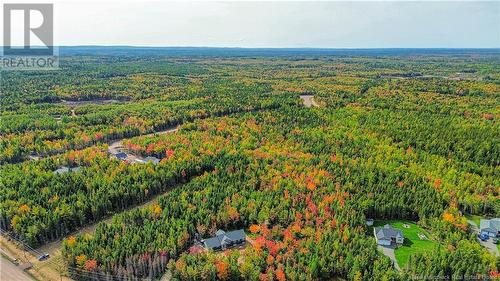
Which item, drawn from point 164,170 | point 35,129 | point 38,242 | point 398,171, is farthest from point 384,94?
point 38,242

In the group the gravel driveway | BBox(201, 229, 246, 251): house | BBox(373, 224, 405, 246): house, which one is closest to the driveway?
BBox(373, 224, 405, 246): house

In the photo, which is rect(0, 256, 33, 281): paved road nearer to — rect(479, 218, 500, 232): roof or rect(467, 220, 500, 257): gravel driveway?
rect(467, 220, 500, 257): gravel driveway

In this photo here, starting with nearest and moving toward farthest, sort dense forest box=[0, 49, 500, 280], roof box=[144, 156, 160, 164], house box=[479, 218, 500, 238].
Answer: dense forest box=[0, 49, 500, 280]
house box=[479, 218, 500, 238]
roof box=[144, 156, 160, 164]

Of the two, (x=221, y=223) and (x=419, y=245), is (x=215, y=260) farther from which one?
(x=419, y=245)

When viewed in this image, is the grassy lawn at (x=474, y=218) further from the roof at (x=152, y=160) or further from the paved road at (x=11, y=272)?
the paved road at (x=11, y=272)

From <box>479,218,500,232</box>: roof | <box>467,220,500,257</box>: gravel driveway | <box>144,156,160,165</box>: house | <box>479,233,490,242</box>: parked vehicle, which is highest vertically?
<box>144,156,160,165</box>: house
